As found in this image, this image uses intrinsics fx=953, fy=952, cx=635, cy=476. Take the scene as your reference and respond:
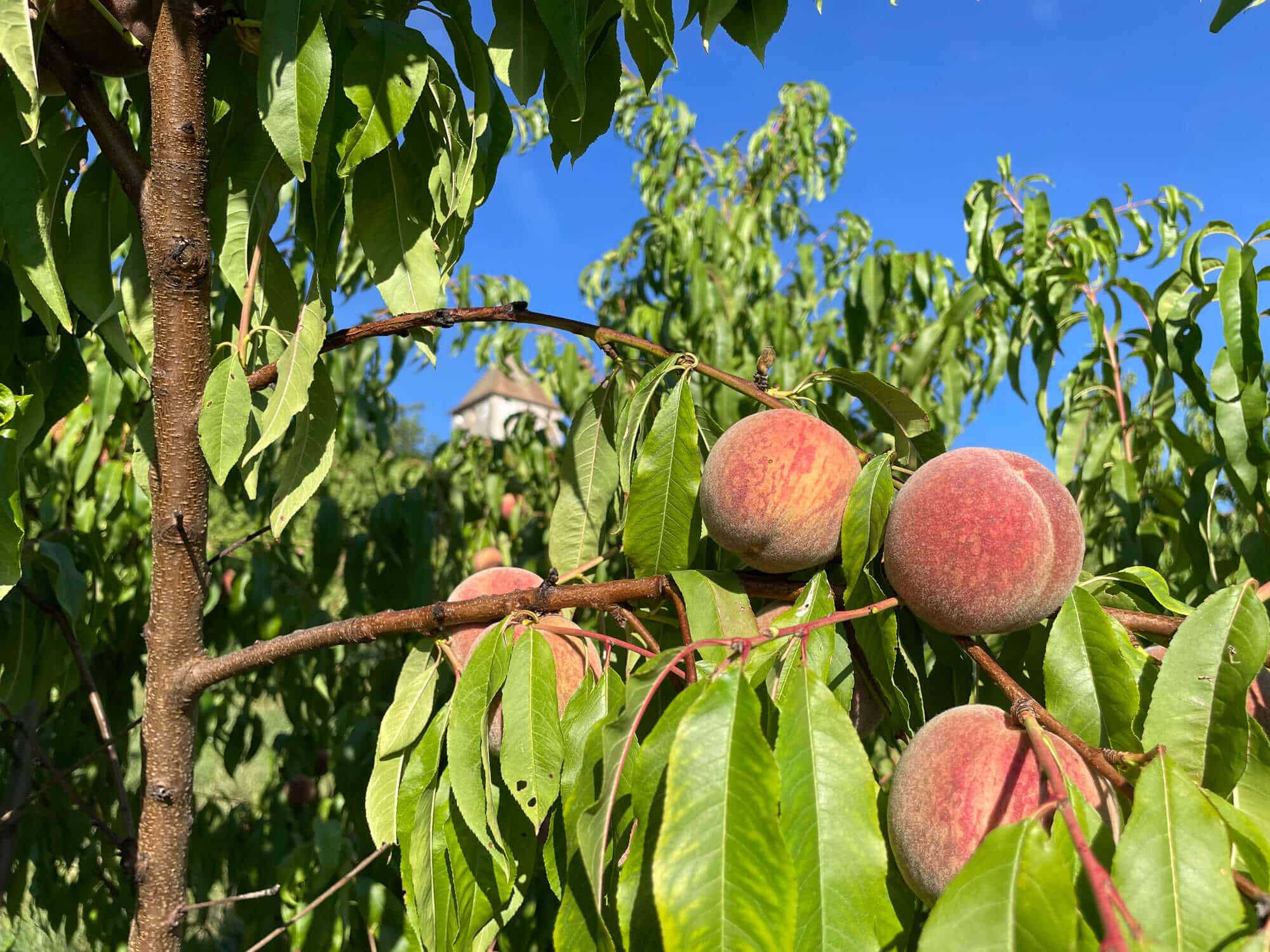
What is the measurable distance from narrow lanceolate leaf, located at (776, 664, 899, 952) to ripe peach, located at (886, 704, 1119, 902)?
98 mm

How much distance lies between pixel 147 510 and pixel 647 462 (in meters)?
2.04

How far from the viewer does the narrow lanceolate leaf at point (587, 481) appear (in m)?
1.33

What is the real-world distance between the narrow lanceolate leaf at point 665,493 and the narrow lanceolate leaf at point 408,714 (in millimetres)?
272

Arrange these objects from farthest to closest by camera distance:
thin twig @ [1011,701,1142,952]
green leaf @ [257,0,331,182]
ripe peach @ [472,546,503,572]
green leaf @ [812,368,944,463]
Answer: ripe peach @ [472,546,503,572] → green leaf @ [812,368,944,463] → green leaf @ [257,0,331,182] → thin twig @ [1011,701,1142,952]

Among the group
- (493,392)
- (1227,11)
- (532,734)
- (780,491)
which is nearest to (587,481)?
(780,491)

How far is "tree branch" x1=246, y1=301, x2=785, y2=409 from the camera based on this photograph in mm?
1096

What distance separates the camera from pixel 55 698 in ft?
6.38

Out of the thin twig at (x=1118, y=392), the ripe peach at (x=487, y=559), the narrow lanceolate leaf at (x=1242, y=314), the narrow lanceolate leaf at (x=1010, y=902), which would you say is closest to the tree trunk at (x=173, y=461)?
the narrow lanceolate leaf at (x=1010, y=902)

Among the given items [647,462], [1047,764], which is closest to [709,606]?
[647,462]

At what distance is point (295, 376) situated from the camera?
3.31ft

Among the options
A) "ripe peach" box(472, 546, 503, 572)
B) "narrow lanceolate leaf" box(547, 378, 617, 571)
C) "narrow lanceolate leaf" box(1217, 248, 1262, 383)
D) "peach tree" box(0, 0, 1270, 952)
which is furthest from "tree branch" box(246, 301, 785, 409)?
"ripe peach" box(472, 546, 503, 572)

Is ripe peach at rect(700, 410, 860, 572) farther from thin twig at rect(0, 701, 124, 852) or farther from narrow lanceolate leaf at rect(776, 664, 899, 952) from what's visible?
thin twig at rect(0, 701, 124, 852)

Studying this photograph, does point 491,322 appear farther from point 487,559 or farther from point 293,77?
point 487,559

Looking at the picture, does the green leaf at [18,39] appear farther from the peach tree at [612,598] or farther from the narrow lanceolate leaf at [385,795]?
the narrow lanceolate leaf at [385,795]
